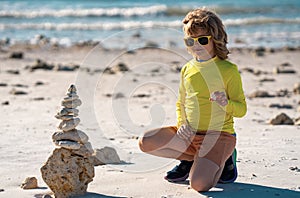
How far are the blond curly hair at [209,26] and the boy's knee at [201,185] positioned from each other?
3.16ft

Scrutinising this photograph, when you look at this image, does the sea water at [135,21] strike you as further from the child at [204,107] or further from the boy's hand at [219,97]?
the boy's hand at [219,97]

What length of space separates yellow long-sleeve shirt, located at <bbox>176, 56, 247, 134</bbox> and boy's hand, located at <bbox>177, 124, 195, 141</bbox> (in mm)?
54

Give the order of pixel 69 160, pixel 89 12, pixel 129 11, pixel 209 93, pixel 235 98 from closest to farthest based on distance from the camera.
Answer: pixel 69 160, pixel 235 98, pixel 209 93, pixel 89 12, pixel 129 11

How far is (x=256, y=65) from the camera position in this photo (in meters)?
12.6

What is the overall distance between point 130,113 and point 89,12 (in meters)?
20.9

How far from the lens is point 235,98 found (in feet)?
15.0

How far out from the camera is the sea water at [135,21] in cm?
1728

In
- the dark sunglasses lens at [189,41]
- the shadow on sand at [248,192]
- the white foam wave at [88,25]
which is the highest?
the dark sunglasses lens at [189,41]

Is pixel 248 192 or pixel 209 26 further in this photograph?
pixel 209 26

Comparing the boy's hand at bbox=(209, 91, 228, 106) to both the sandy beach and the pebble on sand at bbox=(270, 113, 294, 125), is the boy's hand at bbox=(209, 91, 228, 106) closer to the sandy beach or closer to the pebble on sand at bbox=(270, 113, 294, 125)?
the sandy beach

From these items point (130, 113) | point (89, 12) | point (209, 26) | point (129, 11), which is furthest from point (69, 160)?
point (129, 11)

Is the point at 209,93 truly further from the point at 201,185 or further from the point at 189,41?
the point at 201,185

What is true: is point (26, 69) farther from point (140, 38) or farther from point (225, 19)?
point (225, 19)

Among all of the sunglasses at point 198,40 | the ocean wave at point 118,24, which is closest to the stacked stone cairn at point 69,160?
the sunglasses at point 198,40
